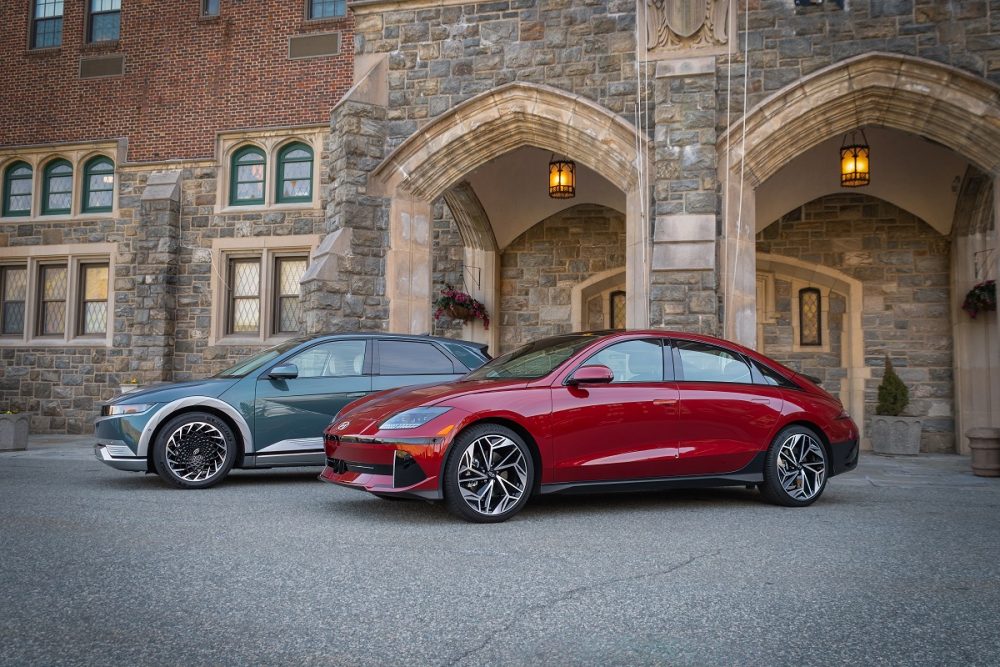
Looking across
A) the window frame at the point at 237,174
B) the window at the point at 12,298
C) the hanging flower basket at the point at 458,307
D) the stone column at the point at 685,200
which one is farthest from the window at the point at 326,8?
the window at the point at 12,298

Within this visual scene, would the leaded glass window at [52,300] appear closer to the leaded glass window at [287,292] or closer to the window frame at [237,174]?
the window frame at [237,174]

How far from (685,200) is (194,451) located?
690cm

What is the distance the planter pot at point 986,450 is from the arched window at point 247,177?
1264cm

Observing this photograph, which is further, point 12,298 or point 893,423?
point 12,298

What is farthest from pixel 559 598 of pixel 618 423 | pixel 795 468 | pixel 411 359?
pixel 411 359

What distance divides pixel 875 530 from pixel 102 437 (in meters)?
6.34

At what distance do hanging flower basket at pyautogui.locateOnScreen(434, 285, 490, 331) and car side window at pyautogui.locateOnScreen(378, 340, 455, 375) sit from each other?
282 inches

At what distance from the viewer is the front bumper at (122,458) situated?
7688mm

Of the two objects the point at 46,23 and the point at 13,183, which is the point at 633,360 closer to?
the point at 13,183

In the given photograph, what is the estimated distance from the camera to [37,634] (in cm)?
326

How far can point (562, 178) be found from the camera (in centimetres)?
1425

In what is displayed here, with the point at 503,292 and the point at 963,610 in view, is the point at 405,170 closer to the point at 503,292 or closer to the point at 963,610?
the point at 503,292

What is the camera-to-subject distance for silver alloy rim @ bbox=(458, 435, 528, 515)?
5.82m

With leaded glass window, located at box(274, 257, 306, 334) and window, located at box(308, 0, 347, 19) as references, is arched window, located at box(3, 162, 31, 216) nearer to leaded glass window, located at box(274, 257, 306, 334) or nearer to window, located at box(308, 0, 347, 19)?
leaded glass window, located at box(274, 257, 306, 334)
